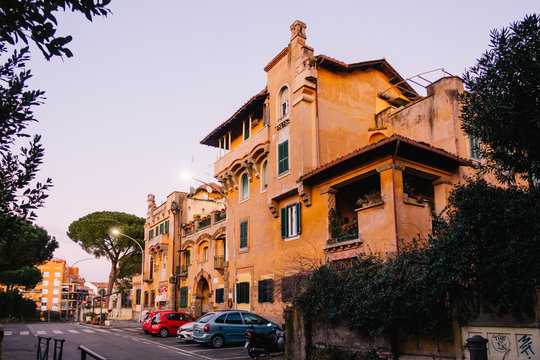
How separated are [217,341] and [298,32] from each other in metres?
15.9

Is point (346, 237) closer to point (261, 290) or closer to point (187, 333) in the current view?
point (261, 290)

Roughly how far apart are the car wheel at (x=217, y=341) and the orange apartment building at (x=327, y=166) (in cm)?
348

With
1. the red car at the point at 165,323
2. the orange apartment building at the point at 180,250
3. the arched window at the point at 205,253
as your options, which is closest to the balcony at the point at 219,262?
the orange apartment building at the point at 180,250

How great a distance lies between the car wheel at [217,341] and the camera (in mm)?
19953

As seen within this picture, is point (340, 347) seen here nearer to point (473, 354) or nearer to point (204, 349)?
point (473, 354)

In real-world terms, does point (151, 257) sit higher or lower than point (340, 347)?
higher

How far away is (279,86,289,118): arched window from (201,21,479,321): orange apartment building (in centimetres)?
7

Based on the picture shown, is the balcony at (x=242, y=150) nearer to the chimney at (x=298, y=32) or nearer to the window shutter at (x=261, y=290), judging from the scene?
the chimney at (x=298, y=32)

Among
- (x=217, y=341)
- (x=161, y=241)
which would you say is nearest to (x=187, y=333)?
(x=217, y=341)

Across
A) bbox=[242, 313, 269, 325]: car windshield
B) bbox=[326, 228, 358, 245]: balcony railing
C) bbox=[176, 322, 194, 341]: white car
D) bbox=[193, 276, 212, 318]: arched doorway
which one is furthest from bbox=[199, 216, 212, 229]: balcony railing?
bbox=[326, 228, 358, 245]: balcony railing

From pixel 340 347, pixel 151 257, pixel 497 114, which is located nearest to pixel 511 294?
pixel 497 114

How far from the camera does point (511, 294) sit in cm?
850

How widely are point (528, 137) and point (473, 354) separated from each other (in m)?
3.76

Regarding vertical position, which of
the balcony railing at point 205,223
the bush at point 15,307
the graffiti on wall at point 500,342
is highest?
the balcony railing at point 205,223
